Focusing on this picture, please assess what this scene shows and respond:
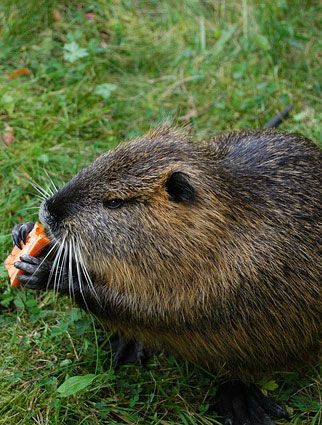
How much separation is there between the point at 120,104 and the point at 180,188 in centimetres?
208

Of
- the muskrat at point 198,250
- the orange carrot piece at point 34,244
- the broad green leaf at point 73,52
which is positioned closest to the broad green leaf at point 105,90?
the broad green leaf at point 73,52

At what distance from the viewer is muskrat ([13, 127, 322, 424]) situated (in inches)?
117

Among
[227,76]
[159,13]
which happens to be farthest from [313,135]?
[159,13]

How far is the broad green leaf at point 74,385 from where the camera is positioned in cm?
314

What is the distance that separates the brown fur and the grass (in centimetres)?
29

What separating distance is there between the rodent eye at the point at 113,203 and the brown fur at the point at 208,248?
0.9 inches

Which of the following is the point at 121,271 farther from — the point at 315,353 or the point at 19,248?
the point at 315,353

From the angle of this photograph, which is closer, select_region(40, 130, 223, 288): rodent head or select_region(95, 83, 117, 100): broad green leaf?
select_region(40, 130, 223, 288): rodent head

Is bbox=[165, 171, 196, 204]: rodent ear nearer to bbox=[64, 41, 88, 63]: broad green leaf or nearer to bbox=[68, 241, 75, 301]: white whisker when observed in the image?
bbox=[68, 241, 75, 301]: white whisker

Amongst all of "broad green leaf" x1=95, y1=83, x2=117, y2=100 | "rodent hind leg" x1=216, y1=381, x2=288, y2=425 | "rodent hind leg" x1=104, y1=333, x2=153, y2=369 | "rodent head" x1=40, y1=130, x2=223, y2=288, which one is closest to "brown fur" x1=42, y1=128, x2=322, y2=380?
"rodent head" x1=40, y1=130, x2=223, y2=288

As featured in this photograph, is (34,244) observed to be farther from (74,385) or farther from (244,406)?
(244,406)

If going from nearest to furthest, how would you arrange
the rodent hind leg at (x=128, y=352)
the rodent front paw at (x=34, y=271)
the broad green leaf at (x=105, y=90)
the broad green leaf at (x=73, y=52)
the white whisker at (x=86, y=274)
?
the white whisker at (x=86, y=274) → the rodent front paw at (x=34, y=271) → the rodent hind leg at (x=128, y=352) → the broad green leaf at (x=105, y=90) → the broad green leaf at (x=73, y=52)

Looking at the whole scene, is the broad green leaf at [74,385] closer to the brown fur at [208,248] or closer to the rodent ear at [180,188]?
the brown fur at [208,248]

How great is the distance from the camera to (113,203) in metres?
2.99
